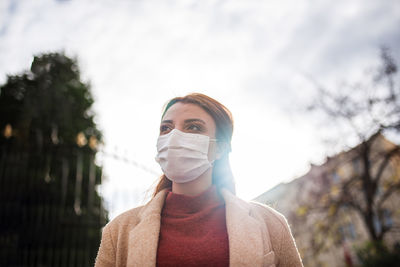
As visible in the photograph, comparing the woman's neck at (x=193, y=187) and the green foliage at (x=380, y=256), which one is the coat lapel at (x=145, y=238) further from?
the green foliage at (x=380, y=256)

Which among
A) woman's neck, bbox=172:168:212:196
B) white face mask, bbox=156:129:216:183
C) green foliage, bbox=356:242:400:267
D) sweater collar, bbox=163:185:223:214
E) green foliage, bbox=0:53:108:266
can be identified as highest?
green foliage, bbox=0:53:108:266

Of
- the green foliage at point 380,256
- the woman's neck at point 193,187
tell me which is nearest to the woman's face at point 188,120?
the woman's neck at point 193,187

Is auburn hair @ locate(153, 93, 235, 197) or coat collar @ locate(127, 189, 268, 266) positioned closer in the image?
coat collar @ locate(127, 189, 268, 266)

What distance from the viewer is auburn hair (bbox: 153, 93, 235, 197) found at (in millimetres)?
2188

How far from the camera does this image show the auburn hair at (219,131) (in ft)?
7.18

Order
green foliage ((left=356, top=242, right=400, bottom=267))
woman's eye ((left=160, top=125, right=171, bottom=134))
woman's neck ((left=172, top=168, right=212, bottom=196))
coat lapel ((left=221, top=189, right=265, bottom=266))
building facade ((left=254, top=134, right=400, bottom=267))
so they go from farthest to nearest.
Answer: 1. building facade ((left=254, top=134, right=400, bottom=267))
2. green foliage ((left=356, top=242, right=400, bottom=267))
3. woman's eye ((left=160, top=125, right=171, bottom=134))
4. woman's neck ((left=172, top=168, right=212, bottom=196))
5. coat lapel ((left=221, top=189, right=265, bottom=266))

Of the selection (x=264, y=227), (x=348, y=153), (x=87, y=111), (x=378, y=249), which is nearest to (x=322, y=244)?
(x=378, y=249)

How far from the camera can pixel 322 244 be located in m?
9.02

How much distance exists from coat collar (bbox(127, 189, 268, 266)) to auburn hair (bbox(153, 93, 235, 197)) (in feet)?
1.13

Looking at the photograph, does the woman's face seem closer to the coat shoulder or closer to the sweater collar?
the sweater collar

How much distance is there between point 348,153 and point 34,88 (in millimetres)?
15561

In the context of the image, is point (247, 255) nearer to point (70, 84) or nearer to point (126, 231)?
point (126, 231)

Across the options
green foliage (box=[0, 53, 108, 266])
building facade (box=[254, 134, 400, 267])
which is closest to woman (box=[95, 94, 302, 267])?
green foliage (box=[0, 53, 108, 266])

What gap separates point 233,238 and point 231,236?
21 millimetres
